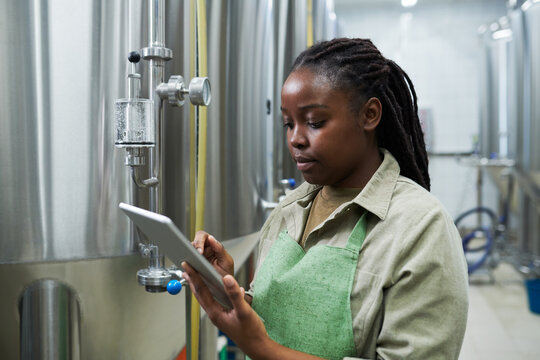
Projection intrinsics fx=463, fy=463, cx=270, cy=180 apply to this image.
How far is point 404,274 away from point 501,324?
114 inches

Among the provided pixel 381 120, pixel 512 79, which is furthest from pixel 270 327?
pixel 512 79

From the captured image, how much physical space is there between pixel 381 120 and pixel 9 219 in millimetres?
789

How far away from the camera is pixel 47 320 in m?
1.00

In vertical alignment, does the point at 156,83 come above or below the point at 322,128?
above

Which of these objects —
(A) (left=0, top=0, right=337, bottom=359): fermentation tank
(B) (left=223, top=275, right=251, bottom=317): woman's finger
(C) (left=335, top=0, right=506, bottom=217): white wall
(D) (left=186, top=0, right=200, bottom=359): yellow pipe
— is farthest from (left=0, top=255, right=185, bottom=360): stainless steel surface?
(C) (left=335, top=0, right=506, bottom=217): white wall

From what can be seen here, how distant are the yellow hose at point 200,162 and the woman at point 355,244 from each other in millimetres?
345

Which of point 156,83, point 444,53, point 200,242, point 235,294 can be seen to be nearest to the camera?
point 235,294

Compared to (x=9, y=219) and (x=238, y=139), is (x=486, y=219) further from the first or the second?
(x=9, y=219)

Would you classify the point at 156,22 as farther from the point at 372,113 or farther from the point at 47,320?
the point at 47,320

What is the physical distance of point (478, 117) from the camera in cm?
551

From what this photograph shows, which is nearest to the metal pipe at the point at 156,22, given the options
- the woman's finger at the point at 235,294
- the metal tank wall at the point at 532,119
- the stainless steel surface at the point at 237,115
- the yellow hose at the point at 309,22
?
the stainless steel surface at the point at 237,115

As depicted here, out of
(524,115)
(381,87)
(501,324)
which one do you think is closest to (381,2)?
(524,115)

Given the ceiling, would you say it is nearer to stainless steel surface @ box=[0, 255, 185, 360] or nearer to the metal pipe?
the metal pipe

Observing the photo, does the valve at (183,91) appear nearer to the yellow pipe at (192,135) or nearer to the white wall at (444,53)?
the yellow pipe at (192,135)
